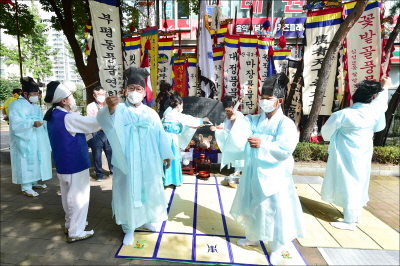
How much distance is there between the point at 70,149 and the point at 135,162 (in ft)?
2.87

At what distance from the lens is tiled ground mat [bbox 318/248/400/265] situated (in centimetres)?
308

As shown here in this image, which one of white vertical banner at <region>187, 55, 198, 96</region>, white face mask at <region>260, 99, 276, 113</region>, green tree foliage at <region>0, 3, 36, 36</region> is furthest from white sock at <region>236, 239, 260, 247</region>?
green tree foliage at <region>0, 3, 36, 36</region>

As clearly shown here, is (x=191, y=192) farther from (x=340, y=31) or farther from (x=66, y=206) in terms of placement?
(x=340, y=31)

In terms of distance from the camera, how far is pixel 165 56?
10422mm

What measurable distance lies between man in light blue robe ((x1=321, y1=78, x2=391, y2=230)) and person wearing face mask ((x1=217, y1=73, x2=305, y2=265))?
1.48 m

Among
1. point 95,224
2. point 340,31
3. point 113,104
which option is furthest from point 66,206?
point 340,31

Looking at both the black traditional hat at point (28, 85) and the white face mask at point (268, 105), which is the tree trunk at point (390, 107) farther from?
the black traditional hat at point (28, 85)

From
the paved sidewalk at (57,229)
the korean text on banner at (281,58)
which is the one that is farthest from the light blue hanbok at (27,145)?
the korean text on banner at (281,58)

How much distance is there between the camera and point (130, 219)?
3236 mm

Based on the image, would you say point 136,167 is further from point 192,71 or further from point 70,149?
point 192,71

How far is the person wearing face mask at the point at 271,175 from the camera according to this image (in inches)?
110

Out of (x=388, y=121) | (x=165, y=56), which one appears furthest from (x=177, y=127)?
(x=388, y=121)

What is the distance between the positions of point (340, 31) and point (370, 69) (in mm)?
1283

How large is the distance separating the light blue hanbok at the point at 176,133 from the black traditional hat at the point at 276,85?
7.41 feet
